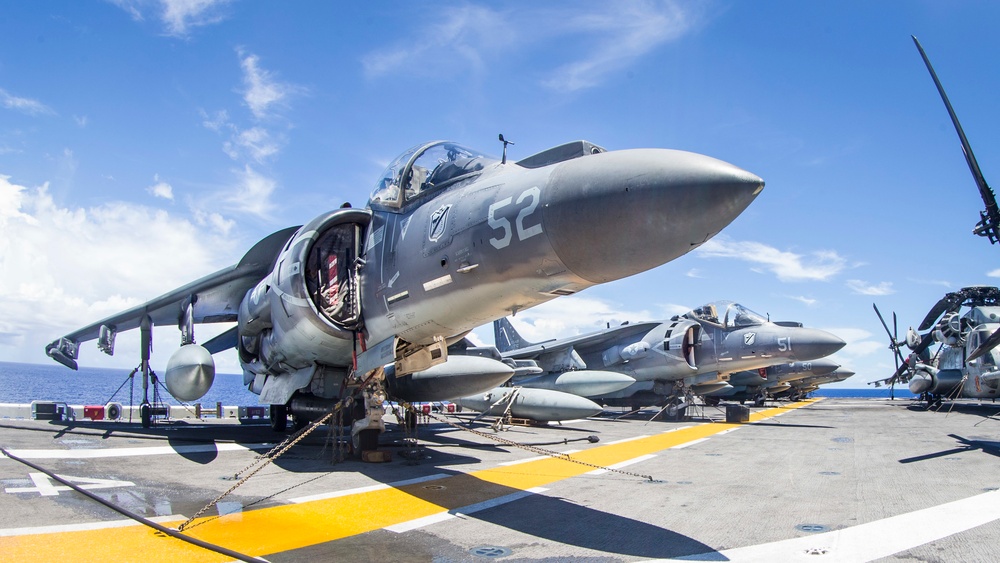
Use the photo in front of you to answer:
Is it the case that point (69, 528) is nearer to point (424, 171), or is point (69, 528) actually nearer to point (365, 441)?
point (365, 441)

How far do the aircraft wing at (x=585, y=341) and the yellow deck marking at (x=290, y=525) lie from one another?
12436 millimetres

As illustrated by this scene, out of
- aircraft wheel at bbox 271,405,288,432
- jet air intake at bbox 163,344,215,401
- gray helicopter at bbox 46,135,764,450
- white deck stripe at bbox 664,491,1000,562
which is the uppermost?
gray helicopter at bbox 46,135,764,450

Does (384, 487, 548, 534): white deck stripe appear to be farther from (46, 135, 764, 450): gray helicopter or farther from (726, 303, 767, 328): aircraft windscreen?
(726, 303, 767, 328): aircraft windscreen

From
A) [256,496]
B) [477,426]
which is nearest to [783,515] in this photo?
[256,496]

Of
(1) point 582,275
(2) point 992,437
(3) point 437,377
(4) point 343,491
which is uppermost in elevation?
(1) point 582,275

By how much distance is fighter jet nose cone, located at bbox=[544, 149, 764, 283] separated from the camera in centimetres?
404

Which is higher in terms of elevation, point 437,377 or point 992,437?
point 437,377

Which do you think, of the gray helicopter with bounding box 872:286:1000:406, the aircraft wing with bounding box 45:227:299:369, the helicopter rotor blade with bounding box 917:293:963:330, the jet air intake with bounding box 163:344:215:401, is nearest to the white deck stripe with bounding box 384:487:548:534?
the jet air intake with bounding box 163:344:215:401

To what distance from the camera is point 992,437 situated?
12.1m

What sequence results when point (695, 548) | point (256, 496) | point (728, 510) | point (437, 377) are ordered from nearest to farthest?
point (695, 548) < point (728, 510) < point (256, 496) < point (437, 377)

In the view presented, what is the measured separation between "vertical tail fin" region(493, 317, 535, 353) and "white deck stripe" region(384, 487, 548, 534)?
1934 centimetres

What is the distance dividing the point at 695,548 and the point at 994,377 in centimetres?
2228

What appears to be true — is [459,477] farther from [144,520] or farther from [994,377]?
[994,377]

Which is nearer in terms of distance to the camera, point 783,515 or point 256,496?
point 783,515
